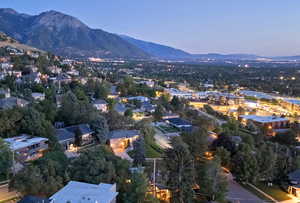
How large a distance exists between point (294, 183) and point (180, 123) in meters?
15.5

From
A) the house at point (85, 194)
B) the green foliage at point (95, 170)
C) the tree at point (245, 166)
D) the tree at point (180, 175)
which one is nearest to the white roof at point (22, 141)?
the green foliage at point (95, 170)

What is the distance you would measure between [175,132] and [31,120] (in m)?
16.0

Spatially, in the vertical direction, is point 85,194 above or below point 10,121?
below

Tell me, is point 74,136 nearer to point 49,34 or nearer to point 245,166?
point 245,166

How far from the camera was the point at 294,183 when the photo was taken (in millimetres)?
20844

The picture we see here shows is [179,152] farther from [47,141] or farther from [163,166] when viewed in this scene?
[47,141]

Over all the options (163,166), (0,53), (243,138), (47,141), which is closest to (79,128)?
(47,141)

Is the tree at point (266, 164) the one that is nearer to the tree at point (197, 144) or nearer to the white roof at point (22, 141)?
the tree at point (197, 144)

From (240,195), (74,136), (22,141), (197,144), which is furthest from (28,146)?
(240,195)

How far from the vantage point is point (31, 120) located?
22578 mm

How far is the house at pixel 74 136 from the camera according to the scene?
23344 mm

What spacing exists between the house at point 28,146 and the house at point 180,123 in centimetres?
1625

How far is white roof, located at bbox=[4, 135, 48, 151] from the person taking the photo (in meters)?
20.1

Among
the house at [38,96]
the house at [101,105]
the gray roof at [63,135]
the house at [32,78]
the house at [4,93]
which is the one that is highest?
the house at [32,78]
